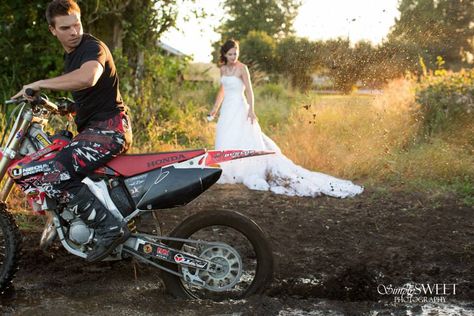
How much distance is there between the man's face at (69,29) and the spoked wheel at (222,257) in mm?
1419

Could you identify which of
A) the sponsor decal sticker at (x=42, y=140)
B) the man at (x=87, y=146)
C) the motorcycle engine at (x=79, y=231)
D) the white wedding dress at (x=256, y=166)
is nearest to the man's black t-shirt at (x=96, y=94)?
the man at (x=87, y=146)

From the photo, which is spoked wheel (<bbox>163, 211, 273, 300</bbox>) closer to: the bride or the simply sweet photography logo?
the simply sweet photography logo

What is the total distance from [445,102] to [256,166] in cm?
372

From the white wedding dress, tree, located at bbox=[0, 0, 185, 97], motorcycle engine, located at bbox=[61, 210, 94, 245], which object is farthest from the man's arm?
tree, located at bbox=[0, 0, 185, 97]

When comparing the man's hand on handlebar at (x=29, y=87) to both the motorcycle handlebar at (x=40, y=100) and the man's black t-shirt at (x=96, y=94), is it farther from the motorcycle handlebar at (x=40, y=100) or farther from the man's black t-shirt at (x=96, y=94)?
the man's black t-shirt at (x=96, y=94)

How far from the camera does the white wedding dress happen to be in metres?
7.86

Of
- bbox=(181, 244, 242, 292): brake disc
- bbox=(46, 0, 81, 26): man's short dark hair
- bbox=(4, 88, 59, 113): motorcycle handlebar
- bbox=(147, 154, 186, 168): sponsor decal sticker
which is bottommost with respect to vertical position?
bbox=(181, 244, 242, 292): brake disc

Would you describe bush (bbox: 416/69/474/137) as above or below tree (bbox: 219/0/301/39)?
below

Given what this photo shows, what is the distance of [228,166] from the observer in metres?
8.62

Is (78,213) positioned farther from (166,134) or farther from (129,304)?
(166,134)

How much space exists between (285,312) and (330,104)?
26.4 feet

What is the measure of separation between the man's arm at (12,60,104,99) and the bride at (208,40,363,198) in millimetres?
4466

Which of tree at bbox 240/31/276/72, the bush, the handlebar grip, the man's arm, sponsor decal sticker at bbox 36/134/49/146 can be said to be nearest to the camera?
the man's arm

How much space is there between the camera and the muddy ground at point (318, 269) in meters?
4.04
